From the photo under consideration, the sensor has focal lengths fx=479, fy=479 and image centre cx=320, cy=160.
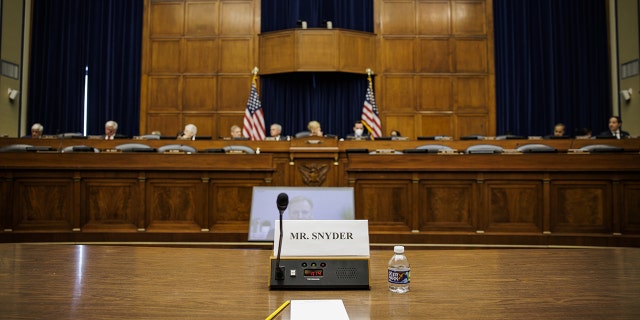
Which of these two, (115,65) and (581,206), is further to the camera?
(115,65)

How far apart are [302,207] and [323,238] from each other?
1372 millimetres

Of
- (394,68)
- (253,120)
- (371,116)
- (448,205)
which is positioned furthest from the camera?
(394,68)

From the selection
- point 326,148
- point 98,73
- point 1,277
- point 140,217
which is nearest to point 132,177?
point 140,217

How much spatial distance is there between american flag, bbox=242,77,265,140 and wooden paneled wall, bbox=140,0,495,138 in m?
0.99

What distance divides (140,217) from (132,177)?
42 cm

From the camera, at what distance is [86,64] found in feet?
35.8

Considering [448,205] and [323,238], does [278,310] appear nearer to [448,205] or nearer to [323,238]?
[323,238]

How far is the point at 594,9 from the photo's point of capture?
35.0ft

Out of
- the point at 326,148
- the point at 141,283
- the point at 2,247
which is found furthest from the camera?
the point at 326,148

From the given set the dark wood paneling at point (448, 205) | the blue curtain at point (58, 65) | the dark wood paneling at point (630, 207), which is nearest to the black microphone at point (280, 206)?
the dark wood paneling at point (448, 205)

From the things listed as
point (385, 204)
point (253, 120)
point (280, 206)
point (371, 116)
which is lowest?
point (385, 204)

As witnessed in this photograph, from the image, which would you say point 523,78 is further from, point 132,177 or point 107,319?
point 107,319

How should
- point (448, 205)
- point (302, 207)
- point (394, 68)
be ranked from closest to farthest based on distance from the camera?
1. point (302, 207)
2. point (448, 205)
3. point (394, 68)

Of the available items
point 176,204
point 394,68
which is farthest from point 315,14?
point 176,204
